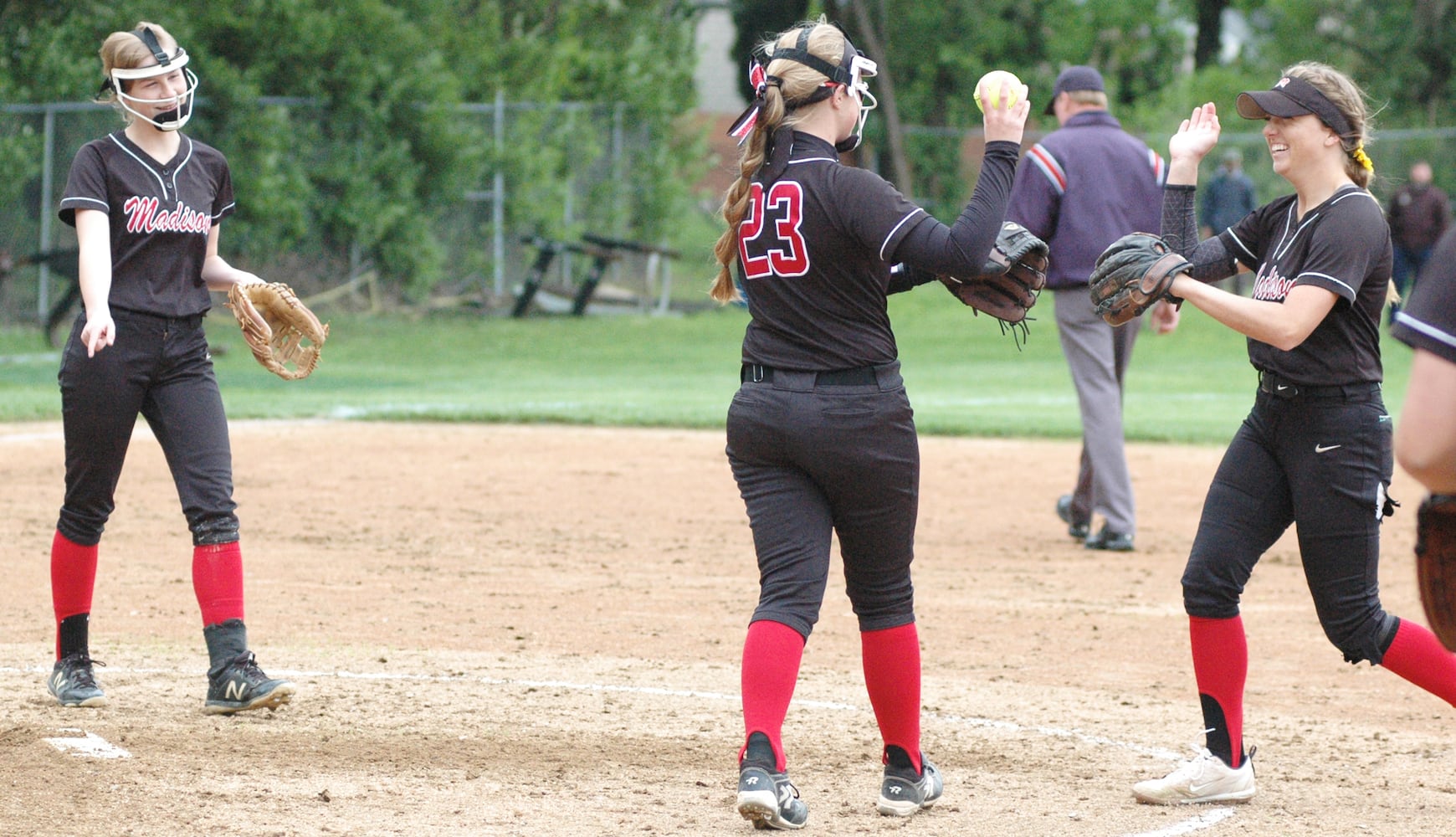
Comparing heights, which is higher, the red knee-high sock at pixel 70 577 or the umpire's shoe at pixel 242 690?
the red knee-high sock at pixel 70 577

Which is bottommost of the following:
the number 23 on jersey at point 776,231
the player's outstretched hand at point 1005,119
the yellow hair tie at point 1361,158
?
the number 23 on jersey at point 776,231

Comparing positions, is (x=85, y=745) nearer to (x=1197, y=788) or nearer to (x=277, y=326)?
(x=277, y=326)

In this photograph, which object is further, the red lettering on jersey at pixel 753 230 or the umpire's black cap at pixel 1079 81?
the umpire's black cap at pixel 1079 81

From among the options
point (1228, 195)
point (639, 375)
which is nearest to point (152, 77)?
point (639, 375)

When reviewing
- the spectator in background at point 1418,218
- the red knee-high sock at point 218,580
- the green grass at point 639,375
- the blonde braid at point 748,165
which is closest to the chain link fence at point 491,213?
the green grass at point 639,375

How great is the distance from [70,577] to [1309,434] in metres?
3.75

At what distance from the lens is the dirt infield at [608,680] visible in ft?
14.5

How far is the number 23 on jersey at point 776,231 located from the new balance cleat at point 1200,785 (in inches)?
66.0

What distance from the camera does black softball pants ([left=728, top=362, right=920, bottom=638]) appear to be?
4.16 meters

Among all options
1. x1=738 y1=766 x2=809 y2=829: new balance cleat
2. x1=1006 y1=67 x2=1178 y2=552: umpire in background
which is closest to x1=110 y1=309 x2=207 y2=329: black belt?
x1=738 y1=766 x2=809 y2=829: new balance cleat

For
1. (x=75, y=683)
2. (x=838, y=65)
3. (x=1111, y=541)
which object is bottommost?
(x=1111, y=541)

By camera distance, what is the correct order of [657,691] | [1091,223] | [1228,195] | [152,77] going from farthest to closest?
[1228,195] < [1091,223] < [657,691] < [152,77]

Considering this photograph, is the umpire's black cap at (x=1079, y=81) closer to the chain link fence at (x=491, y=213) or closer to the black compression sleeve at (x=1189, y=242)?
the black compression sleeve at (x=1189, y=242)

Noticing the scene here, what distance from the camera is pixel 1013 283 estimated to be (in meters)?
4.39
